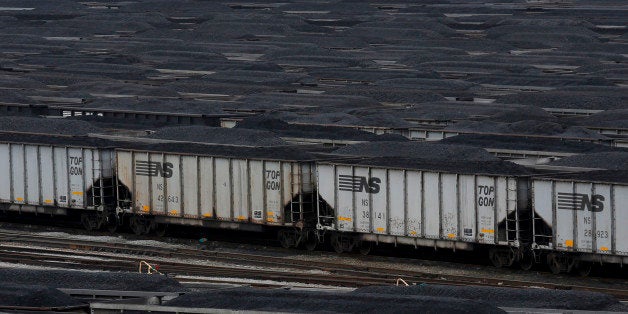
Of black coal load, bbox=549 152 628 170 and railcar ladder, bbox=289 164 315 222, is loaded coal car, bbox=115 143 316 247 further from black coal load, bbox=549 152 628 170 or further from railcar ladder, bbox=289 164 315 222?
black coal load, bbox=549 152 628 170

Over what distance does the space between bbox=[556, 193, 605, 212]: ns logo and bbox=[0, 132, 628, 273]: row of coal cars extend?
1.0 inches

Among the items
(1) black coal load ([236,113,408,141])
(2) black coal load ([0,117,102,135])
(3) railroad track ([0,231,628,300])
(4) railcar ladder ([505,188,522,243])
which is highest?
(2) black coal load ([0,117,102,135])

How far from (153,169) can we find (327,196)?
21.8 ft

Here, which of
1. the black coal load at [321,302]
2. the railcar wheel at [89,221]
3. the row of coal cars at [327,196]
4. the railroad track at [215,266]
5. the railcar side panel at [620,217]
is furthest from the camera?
the railcar wheel at [89,221]

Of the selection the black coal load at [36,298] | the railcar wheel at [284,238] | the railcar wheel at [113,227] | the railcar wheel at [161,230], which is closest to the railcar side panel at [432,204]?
the railcar wheel at [284,238]

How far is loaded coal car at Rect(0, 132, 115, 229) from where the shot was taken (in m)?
43.3

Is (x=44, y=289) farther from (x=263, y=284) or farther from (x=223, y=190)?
(x=223, y=190)

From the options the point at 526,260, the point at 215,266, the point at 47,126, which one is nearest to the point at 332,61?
the point at 47,126

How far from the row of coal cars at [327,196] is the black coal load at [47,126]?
310 centimetres

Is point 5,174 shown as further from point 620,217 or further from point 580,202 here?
point 620,217

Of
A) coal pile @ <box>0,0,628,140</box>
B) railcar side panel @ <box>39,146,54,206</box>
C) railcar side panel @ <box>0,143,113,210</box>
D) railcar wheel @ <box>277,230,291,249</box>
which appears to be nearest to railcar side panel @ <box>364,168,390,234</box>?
railcar wheel @ <box>277,230,291,249</box>

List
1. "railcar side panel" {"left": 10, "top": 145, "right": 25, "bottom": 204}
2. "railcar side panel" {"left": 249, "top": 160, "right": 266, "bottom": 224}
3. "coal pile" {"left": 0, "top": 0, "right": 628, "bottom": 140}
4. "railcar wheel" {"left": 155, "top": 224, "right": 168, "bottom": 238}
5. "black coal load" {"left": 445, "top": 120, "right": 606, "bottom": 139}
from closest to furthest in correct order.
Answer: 1. "railcar side panel" {"left": 249, "top": 160, "right": 266, "bottom": 224}
2. "railcar wheel" {"left": 155, "top": 224, "right": 168, "bottom": 238}
3. "railcar side panel" {"left": 10, "top": 145, "right": 25, "bottom": 204}
4. "black coal load" {"left": 445, "top": 120, "right": 606, "bottom": 139}
5. "coal pile" {"left": 0, "top": 0, "right": 628, "bottom": 140}

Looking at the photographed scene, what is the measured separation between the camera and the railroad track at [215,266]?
3372 centimetres

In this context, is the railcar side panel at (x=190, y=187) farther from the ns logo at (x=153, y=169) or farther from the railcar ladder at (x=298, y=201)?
the railcar ladder at (x=298, y=201)
